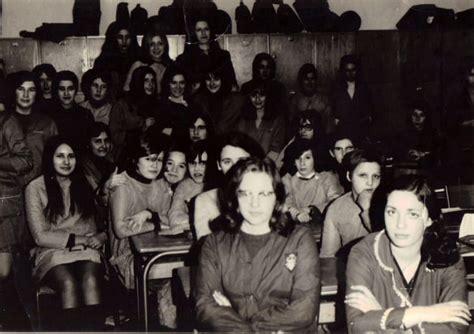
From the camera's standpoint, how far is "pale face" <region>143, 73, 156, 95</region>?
15.8 ft

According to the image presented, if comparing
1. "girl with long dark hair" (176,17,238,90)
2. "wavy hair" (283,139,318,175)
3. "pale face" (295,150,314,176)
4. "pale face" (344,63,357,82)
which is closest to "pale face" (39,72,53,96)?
"girl with long dark hair" (176,17,238,90)

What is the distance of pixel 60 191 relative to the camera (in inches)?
131

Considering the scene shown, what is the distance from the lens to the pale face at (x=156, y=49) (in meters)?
5.22

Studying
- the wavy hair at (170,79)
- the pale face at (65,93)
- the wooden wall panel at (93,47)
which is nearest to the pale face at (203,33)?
the wavy hair at (170,79)

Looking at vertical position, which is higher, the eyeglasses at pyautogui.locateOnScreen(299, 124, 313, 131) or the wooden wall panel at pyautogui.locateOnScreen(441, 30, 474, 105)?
the wooden wall panel at pyautogui.locateOnScreen(441, 30, 474, 105)

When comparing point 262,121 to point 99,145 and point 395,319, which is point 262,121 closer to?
point 99,145

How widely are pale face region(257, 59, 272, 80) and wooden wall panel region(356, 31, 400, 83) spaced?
5.47 ft

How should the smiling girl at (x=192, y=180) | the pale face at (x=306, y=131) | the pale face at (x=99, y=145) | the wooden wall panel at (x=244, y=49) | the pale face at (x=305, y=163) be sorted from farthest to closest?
the wooden wall panel at (x=244, y=49) < the pale face at (x=306, y=131) < the pale face at (x=99, y=145) < the pale face at (x=305, y=163) < the smiling girl at (x=192, y=180)

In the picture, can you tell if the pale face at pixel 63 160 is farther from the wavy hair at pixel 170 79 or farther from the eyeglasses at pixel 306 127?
the eyeglasses at pixel 306 127

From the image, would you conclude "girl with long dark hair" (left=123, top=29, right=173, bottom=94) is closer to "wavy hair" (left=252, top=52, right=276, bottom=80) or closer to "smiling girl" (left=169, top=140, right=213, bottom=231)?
"wavy hair" (left=252, top=52, right=276, bottom=80)

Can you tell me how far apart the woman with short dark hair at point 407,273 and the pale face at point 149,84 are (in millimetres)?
3065

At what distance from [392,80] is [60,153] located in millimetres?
4737

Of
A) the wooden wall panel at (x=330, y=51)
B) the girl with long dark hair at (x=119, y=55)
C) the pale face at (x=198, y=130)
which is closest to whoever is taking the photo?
the pale face at (x=198, y=130)

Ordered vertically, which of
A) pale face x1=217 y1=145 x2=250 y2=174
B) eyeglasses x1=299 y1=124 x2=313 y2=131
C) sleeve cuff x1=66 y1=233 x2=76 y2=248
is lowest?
sleeve cuff x1=66 y1=233 x2=76 y2=248
